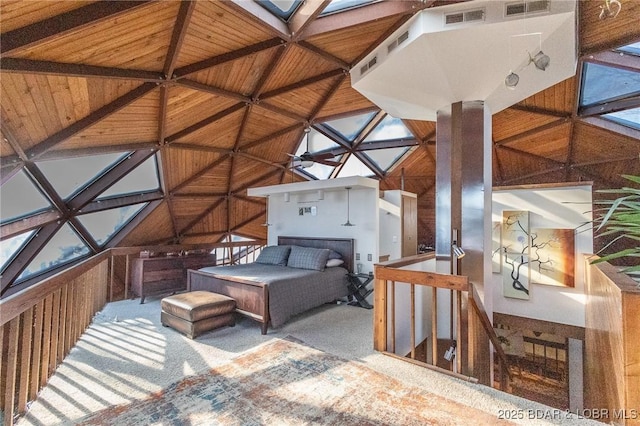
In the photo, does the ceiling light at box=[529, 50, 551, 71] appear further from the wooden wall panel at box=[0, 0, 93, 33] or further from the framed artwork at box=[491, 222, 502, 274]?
the wooden wall panel at box=[0, 0, 93, 33]

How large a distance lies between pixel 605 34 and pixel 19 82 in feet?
20.6

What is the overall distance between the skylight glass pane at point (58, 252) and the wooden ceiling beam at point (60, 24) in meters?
4.36

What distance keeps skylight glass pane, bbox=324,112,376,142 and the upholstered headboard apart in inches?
117

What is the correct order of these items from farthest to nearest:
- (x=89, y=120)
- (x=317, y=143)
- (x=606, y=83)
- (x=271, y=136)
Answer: (x=317, y=143) < (x=271, y=136) < (x=606, y=83) < (x=89, y=120)

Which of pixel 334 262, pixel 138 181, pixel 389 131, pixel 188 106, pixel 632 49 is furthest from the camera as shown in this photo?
pixel 389 131

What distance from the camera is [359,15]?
335 centimetres

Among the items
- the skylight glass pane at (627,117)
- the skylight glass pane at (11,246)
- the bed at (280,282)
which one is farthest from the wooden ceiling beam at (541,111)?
Result: the skylight glass pane at (11,246)

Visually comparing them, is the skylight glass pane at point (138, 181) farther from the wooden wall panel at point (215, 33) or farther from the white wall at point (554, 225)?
the white wall at point (554, 225)

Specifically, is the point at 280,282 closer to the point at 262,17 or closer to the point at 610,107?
the point at 262,17

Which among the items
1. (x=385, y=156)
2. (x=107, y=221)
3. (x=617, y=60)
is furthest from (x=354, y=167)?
(x=107, y=221)

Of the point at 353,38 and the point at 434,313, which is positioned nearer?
the point at 434,313

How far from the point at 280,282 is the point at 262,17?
3.21m

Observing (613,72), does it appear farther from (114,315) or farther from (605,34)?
(114,315)

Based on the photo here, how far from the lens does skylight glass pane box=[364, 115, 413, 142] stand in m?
7.53
